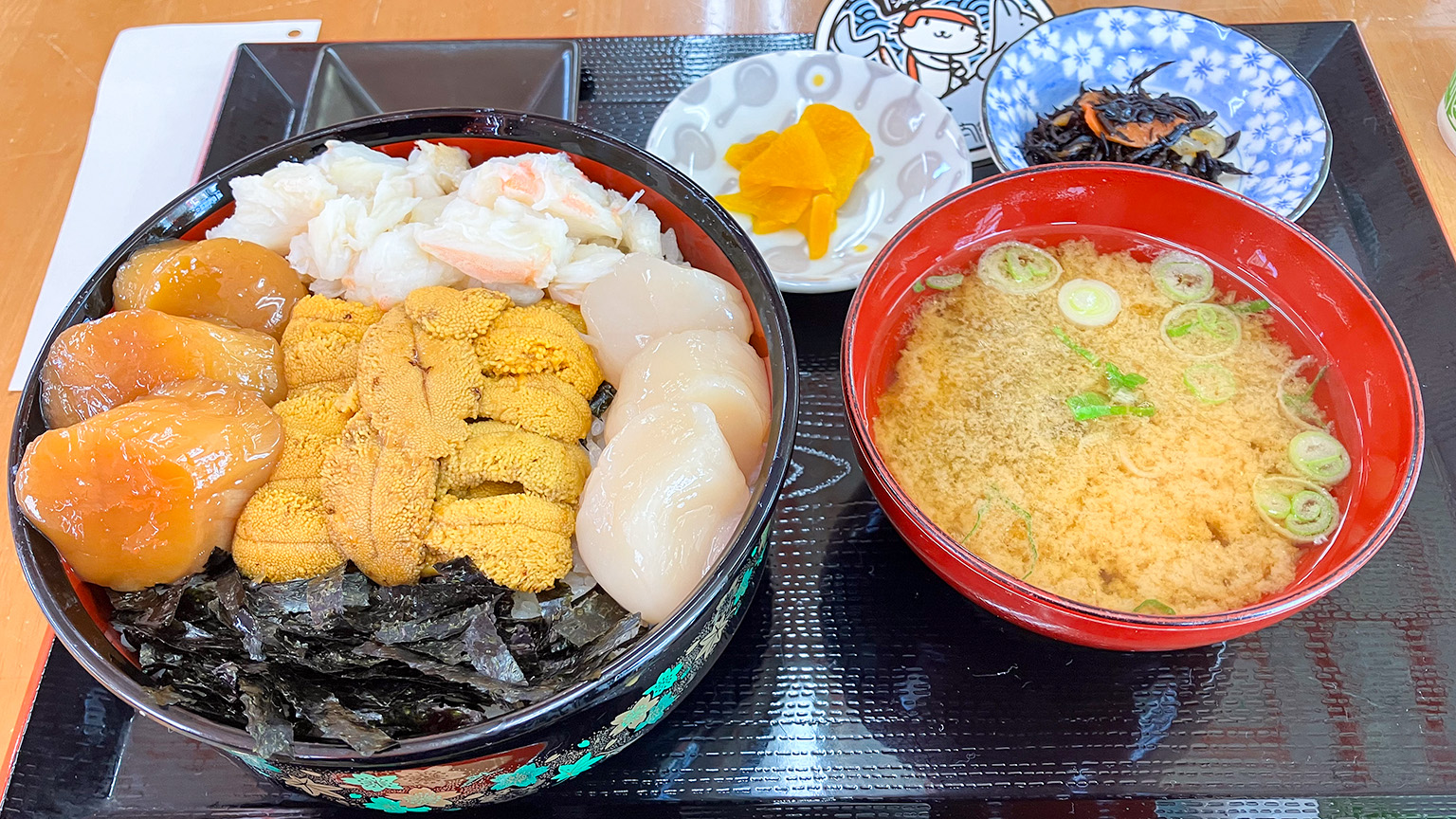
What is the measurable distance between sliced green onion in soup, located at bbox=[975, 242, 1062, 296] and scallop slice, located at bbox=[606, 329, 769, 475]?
1.48 feet

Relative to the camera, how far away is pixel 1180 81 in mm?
1787

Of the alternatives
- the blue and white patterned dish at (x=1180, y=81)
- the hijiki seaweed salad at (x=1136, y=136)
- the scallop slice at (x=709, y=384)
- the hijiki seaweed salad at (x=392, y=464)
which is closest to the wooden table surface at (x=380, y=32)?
the blue and white patterned dish at (x=1180, y=81)

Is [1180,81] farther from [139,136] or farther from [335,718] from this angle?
[139,136]

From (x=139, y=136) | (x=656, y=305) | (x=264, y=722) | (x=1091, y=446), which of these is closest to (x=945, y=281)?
(x=1091, y=446)

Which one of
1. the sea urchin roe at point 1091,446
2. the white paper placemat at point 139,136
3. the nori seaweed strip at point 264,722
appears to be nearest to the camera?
the nori seaweed strip at point 264,722

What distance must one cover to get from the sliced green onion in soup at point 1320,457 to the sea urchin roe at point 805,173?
797mm

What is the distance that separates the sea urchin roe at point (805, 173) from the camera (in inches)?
63.7

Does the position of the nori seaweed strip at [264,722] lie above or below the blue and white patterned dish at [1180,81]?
below

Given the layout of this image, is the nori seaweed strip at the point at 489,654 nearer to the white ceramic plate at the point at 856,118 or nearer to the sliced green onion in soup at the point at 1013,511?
the sliced green onion in soup at the point at 1013,511

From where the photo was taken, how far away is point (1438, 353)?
1.48m

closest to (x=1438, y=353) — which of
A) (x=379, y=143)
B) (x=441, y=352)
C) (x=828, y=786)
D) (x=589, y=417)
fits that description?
(x=828, y=786)

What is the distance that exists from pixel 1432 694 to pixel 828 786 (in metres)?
0.82

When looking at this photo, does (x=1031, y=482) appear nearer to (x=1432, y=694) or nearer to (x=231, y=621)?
(x=1432, y=694)

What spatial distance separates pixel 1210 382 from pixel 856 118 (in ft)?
2.83
